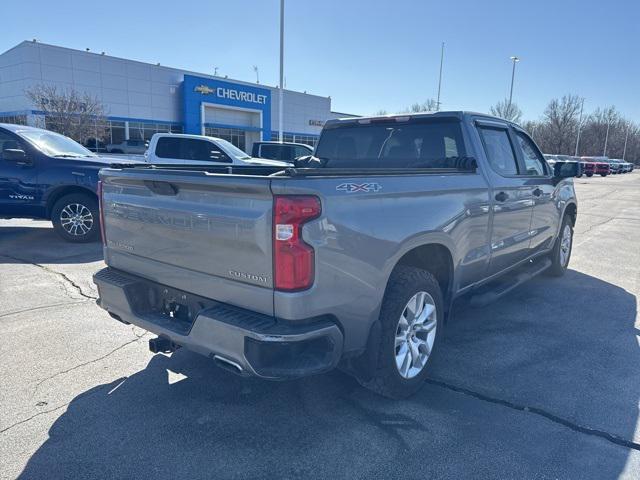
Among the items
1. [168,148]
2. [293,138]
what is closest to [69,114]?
[168,148]

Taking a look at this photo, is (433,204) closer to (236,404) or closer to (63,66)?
(236,404)

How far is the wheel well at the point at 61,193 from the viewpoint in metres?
7.64

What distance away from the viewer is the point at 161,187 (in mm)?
2949

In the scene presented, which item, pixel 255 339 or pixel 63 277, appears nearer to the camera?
pixel 255 339

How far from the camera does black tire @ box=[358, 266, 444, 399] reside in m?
2.98

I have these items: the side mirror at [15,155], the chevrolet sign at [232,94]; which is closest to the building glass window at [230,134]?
the chevrolet sign at [232,94]

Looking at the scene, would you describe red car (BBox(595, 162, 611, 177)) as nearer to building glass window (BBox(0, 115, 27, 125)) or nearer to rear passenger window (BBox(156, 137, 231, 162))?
rear passenger window (BBox(156, 137, 231, 162))

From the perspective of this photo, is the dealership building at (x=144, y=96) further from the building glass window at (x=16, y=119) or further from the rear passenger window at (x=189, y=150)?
the rear passenger window at (x=189, y=150)

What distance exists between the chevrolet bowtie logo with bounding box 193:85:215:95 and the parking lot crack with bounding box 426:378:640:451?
118 feet

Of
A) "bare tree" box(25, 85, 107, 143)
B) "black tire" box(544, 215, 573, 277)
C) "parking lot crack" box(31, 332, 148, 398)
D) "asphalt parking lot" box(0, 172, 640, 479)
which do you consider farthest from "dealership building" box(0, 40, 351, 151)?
"black tire" box(544, 215, 573, 277)

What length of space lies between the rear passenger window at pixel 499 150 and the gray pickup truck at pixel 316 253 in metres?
0.06

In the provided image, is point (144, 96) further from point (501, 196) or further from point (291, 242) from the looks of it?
point (291, 242)

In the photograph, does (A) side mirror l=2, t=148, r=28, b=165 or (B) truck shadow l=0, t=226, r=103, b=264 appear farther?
(A) side mirror l=2, t=148, r=28, b=165

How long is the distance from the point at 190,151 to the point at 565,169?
9.32 m
